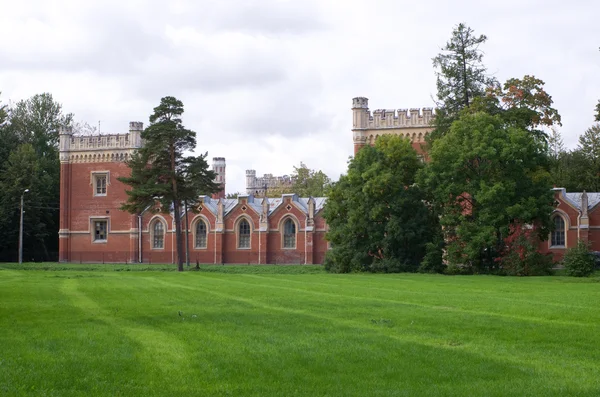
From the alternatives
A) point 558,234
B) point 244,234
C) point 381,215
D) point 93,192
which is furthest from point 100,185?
point 558,234

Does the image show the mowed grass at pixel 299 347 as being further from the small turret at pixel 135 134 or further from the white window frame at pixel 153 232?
the small turret at pixel 135 134

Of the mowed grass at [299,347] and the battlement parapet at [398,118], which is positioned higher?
the battlement parapet at [398,118]

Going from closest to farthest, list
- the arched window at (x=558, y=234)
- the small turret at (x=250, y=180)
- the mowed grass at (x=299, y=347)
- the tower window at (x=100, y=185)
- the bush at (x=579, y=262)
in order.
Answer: the mowed grass at (x=299, y=347) → the bush at (x=579, y=262) → the arched window at (x=558, y=234) → the tower window at (x=100, y=185) → the small turret at (x=250, y=180)

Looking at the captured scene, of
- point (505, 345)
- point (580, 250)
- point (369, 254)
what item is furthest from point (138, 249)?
point (505, 345)

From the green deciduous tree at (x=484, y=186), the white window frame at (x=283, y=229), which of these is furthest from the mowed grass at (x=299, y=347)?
the white window frame at (x=283, y=229)

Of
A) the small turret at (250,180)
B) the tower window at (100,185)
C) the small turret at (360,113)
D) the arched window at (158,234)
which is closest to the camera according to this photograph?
the small turret at (360,113)

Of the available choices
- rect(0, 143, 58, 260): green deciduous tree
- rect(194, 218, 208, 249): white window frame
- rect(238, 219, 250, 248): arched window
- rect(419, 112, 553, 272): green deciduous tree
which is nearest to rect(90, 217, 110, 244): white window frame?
rect(0, 143, 58, 260): green deciduous tree

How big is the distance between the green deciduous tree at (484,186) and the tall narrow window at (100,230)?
35.5 meters

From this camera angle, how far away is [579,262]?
41.1 meters

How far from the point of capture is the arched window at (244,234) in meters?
63.0

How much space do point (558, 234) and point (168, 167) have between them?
2558 cm

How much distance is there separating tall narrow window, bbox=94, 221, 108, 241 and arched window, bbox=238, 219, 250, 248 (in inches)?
579

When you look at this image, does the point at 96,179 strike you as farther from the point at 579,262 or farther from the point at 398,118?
the point at 579,262

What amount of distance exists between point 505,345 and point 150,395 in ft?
20.2
